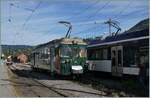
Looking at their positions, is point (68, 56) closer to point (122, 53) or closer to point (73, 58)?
point (73, 58)

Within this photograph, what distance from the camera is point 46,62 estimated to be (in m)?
35.1

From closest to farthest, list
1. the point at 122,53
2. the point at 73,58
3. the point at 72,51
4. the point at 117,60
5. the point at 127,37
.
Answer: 1. the point at 127,37
2. the point at 122,53
3. the point at 117,60
4. the point at 73,58
5. the point at 72,51

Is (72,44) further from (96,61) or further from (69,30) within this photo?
(69,30)

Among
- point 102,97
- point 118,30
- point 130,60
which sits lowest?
point 102,97

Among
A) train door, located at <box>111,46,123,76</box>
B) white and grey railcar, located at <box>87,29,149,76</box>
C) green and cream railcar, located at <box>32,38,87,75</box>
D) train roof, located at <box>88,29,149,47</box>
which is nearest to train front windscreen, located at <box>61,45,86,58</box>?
green and cream railcar, located at <box>32,38,87,75</box>

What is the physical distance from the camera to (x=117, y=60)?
26.7m

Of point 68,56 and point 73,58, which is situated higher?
point 68,56

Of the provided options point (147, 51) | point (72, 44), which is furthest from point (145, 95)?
point (72, 44)

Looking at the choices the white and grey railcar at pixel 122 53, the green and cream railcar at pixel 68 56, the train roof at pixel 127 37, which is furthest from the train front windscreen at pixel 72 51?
the train roof at pixel 127 37

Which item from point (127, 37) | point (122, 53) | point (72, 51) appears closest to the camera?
point (127, 37)

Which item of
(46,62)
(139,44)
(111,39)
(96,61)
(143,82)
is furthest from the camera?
(46,62)

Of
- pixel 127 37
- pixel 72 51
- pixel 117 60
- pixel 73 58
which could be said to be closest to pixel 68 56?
pixel 73 58

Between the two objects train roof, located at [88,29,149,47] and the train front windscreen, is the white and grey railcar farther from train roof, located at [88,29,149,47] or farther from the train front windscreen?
the train front windscreen

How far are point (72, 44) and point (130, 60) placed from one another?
21.8ft
